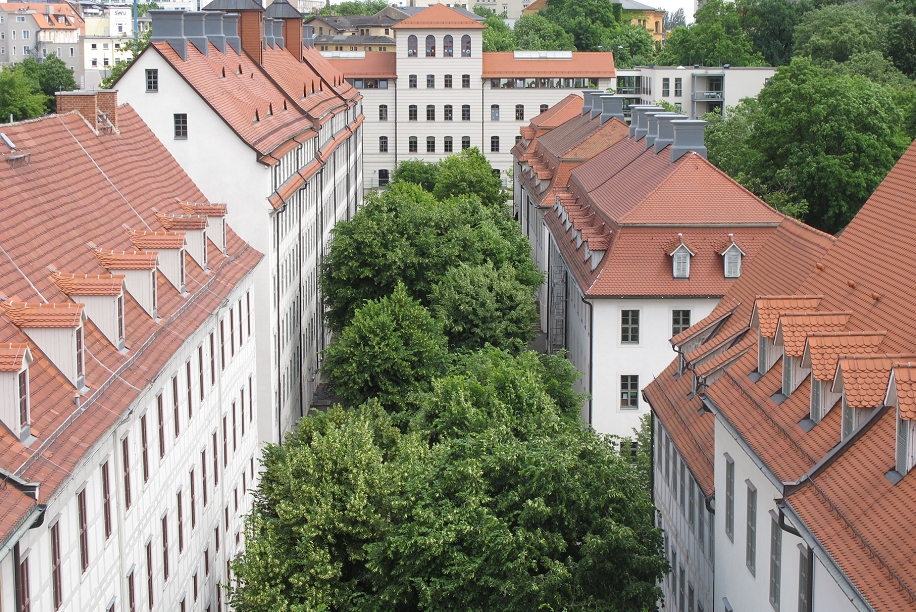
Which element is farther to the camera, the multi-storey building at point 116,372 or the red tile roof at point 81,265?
the red tile roof at point 81,265

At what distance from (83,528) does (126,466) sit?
127 inches

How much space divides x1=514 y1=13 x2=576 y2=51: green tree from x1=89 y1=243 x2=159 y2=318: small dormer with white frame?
144 meters

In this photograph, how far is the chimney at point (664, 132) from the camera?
173 feet

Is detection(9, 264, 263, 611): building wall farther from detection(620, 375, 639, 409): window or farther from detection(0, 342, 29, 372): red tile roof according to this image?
detection(620, 375, 639, 409): window

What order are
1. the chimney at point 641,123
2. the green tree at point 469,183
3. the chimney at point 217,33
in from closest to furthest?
1. the chimney at point 217,33
2. the chimney at point 641,123
3. the green tree at point 469,183

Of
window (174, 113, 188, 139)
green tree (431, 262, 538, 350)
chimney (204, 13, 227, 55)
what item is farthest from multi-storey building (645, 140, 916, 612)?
chimney (204, 13, 227, 55)

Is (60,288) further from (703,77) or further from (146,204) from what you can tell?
(703,77)

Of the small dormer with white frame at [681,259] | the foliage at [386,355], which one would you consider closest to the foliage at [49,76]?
the foliage at [386,355]

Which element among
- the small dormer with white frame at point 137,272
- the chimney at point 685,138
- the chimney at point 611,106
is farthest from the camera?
the chimney at point 611,106

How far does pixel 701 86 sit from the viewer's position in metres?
118

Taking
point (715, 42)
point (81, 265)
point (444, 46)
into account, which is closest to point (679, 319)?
point (81, 265)

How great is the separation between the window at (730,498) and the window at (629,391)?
20.6m

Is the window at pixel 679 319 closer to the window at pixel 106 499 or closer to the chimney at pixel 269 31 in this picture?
the window at pixel 106 499

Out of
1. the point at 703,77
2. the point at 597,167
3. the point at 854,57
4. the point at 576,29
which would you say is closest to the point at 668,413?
the point at 597,167
